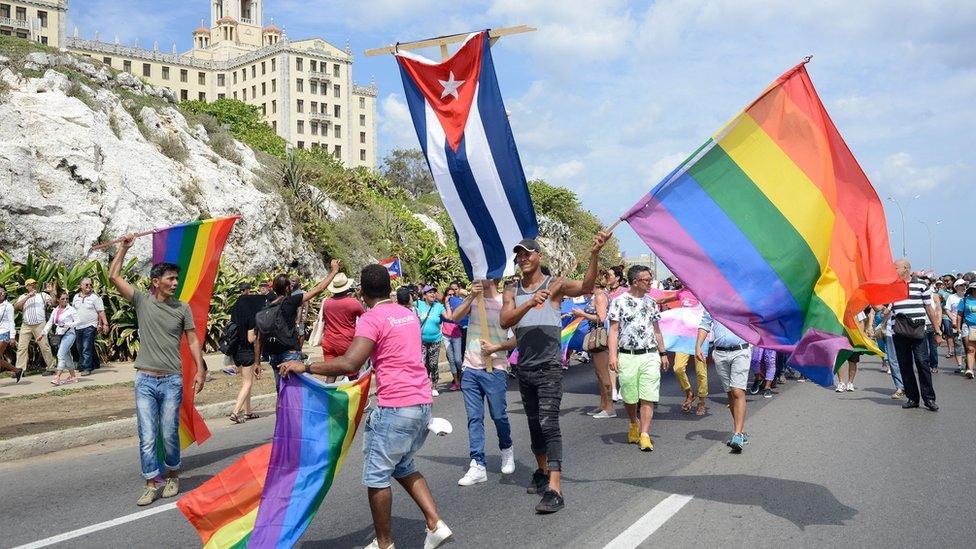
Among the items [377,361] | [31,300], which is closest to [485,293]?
[377,361]

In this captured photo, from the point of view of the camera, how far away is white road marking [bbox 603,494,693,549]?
5574 mm

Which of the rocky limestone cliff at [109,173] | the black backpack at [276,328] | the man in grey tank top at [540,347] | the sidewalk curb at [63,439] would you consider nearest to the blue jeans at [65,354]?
the sidewalk curb at [63,439]

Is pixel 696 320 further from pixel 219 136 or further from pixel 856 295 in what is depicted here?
pixel 219 136

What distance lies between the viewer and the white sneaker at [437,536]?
533 cm

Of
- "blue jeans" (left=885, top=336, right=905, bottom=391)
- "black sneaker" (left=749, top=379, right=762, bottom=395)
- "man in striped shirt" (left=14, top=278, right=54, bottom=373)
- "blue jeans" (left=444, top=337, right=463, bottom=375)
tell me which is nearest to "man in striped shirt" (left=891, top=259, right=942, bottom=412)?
"blue jeans" (left=885, top=336, right=905, bottom=391)

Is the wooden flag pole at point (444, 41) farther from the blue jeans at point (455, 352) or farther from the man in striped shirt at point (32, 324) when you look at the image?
the man in striped shirt at point (32, 324)

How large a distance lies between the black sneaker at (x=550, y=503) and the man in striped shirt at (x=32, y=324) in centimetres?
1256

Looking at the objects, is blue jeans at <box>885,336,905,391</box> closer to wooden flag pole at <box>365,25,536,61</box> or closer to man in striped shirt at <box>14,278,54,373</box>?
wooden flag pole at <box>365,25,536,61</box>

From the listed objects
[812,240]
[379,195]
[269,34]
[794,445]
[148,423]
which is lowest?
[794,445]

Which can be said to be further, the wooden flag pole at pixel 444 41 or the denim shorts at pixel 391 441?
the wooden flag pole at pixel 444 41

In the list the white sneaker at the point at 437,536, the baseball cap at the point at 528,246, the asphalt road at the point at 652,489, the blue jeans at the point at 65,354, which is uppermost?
the baseball cap at the point at 528,246

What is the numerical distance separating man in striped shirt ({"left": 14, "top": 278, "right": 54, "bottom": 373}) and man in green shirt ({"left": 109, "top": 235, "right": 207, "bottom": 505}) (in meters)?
9.73

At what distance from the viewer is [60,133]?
23.8 metres

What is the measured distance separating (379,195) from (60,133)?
18351 mm
